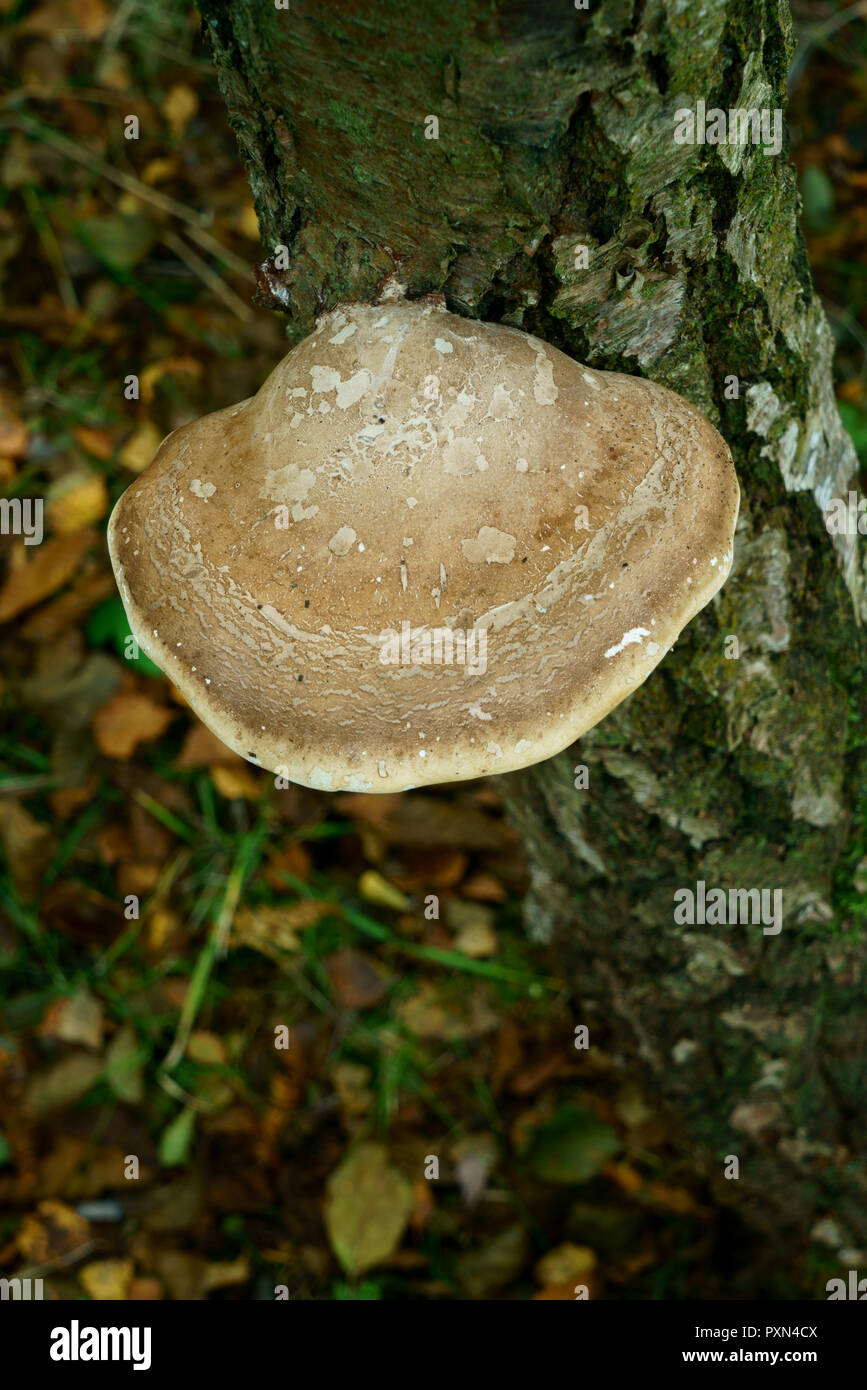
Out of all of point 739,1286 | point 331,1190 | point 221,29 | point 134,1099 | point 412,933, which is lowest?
point 739,1286

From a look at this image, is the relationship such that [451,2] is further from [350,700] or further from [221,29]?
[350,700]

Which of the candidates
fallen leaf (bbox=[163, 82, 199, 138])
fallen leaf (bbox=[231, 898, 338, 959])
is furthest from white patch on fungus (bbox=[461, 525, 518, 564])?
fallen leaf (bbox=[163, 82, 199, 138])

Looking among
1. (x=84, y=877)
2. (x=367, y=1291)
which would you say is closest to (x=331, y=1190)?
(x=367, y=1291)

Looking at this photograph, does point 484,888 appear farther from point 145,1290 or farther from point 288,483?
point 288,483

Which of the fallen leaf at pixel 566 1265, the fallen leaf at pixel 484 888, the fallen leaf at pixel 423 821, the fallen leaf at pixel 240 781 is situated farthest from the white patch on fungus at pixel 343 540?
the fallen leaf at pixel 566 1265

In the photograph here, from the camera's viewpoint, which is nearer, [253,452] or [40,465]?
[253,452]

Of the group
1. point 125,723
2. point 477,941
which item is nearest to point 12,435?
point 125,723
